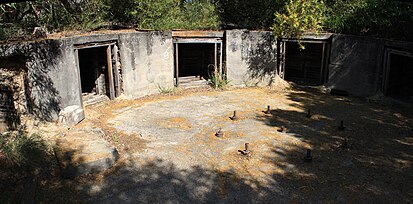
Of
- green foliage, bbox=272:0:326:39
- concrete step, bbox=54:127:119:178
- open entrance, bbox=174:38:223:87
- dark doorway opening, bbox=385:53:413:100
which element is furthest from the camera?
open entrance, bbox=174:38:223:87

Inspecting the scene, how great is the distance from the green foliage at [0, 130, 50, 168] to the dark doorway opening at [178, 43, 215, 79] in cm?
876

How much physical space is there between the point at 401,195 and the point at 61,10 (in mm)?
12417

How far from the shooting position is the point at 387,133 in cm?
953

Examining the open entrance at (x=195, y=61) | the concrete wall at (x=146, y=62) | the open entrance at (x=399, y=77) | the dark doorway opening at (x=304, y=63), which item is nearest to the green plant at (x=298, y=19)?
the dark doorway opening at (x=304, y=63)

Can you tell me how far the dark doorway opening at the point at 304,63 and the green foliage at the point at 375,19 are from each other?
4.16 ft

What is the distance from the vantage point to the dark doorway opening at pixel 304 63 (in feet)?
50.5

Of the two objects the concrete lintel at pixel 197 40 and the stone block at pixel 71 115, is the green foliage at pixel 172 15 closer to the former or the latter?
the concrete lintel at pixel 197 40

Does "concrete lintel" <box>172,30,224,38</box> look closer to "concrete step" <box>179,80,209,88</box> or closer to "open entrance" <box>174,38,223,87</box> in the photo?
"open entrance" <box>174,38,223,87</box>

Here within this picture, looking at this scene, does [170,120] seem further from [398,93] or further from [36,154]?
[398,93]

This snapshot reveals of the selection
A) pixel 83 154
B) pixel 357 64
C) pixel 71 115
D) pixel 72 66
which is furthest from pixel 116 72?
pixel 357 64

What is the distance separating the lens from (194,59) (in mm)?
16422

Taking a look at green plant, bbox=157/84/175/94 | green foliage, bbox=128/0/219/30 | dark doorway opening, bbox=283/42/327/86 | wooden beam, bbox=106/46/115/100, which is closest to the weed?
wooden beam, bbox=106/46/115/100

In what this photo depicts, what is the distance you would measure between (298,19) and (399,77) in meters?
4.34

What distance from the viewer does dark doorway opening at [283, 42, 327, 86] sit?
15398mm
